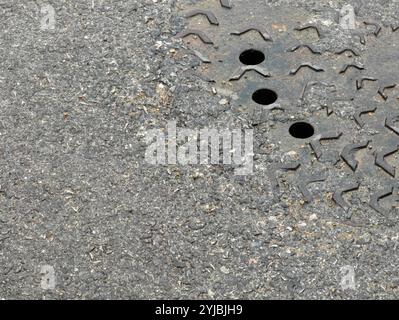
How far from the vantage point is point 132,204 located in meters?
4.08

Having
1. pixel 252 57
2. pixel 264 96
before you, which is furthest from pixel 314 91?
pixel 252 57

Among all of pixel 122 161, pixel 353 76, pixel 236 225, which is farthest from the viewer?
pixel 353 76

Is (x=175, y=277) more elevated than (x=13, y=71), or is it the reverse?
(x=13, y=71)

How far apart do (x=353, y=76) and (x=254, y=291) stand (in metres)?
1.43

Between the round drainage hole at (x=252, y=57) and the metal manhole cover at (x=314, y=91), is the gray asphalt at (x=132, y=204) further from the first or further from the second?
the round drainage hole at (x=252, y=57)

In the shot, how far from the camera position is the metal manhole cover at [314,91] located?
4.18 m

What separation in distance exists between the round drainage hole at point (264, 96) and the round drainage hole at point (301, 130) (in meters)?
0.21

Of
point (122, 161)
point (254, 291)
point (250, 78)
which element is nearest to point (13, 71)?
point (122, 161)

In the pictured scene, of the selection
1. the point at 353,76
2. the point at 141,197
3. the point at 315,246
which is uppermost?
the point at 353,76

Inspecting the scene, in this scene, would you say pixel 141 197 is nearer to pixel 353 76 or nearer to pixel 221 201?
pixel 221 201

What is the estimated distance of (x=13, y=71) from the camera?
4730 millimetres

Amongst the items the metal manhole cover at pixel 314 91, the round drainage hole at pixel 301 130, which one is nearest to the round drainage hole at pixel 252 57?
the metal manhole cover at pixel 314 91

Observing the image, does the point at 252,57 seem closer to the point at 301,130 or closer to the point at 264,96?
the point at 264,96

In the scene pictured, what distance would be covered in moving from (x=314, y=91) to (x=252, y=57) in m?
0.41
